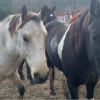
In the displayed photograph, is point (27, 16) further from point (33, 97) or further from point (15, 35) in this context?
point (33, 97)

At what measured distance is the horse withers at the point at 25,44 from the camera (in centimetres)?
161

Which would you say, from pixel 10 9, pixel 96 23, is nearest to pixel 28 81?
pixel 96 23

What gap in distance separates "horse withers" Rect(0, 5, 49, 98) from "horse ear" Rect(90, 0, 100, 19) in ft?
2.31

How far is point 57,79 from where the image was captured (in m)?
4.29

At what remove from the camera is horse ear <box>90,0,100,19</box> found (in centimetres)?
155

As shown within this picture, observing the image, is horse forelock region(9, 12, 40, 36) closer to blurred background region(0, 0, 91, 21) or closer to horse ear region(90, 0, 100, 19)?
horse ear region(90, 0, 100, 19)

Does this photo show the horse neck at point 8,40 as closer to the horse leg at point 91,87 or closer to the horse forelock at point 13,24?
the horse forelock at point 13,24

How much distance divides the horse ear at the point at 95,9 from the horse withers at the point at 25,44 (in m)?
0.71

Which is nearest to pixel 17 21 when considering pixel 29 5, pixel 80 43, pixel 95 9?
pixel 80 43

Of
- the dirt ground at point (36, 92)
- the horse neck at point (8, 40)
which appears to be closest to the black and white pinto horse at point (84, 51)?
the horse neck at point (8, 40)

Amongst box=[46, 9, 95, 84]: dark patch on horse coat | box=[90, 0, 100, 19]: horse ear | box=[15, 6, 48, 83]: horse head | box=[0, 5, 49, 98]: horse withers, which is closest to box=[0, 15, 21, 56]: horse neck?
box=[0, 5, 49, 98]: horse withers

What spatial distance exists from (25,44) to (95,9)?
3.41 feet

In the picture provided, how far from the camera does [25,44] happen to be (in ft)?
5.73

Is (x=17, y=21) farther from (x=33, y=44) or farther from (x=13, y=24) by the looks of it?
(x=33, y=44)
